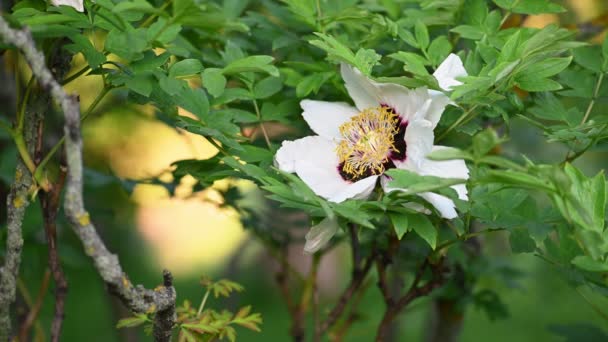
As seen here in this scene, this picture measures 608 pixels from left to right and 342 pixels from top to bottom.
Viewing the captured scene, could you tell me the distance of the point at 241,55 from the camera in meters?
1.21

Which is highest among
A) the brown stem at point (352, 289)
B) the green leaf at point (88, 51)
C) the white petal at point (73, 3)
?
the white petal at point (73, 3)

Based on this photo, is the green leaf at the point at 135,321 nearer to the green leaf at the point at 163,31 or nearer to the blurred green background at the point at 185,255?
the green leaf at the point at 163,31

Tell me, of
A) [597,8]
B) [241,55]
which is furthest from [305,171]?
[597,8]

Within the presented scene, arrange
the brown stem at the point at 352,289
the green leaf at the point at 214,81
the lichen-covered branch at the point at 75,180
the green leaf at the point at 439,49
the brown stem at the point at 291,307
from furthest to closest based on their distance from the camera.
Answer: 1. the brown stem at the point at 291,307
2. the brown stem at the point at 352,289
3. the green leaf at the point at 439,49
4. the green leaf at the point at 214,81
5. the lichen-covered branch at the point at 75,180

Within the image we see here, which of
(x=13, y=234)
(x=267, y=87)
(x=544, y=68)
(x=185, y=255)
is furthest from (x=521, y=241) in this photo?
(x=185, y=255)

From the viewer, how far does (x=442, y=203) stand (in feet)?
3.32

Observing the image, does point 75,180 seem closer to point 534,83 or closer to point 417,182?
point 417,182

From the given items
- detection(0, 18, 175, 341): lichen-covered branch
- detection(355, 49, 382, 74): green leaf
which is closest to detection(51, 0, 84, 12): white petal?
detection(0, 18, 175, 341): lichen-covered branch

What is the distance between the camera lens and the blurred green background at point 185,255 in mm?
1903

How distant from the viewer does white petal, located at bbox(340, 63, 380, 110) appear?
1130 millimetres

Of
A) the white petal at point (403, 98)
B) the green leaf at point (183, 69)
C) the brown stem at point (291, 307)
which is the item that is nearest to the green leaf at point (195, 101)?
the green leaf at point (183, 69)

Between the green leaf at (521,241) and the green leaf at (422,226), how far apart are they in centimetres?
14

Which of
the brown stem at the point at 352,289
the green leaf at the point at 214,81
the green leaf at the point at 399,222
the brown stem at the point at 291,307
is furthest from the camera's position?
the brown stem at the point at 291,307

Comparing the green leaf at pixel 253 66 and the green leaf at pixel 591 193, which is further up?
the green leaf at pixel 253 66
